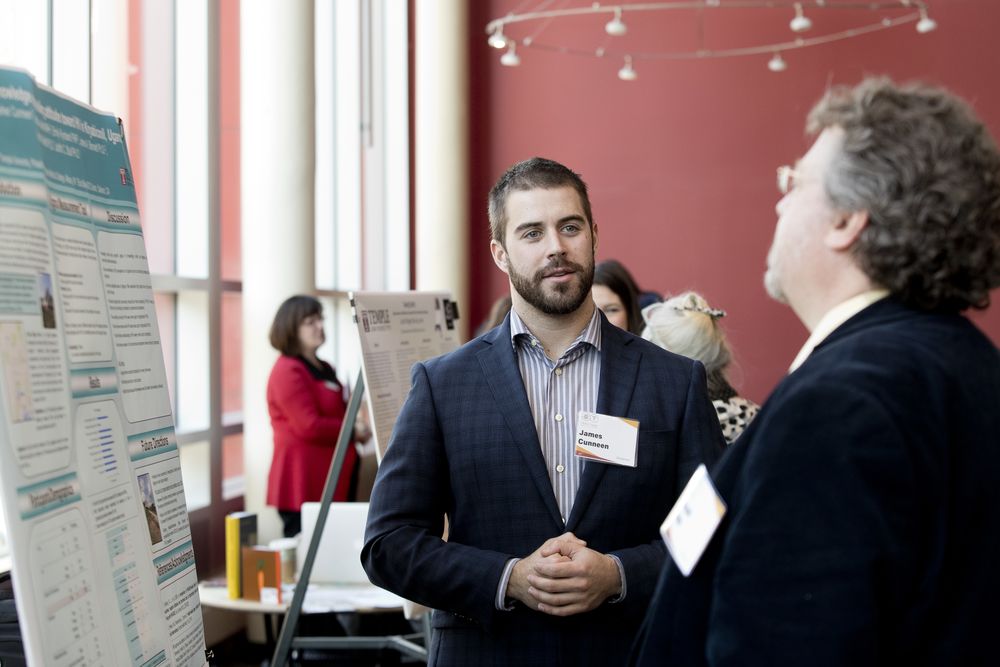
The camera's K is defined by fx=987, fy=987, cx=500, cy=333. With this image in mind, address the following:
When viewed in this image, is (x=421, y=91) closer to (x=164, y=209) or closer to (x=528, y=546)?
(x=164, y=209)

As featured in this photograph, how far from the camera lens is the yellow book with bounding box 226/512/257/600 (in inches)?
151

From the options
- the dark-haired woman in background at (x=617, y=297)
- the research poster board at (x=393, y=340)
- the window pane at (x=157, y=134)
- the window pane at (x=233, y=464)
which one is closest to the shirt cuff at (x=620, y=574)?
the research poster board at (x=393, y=340)

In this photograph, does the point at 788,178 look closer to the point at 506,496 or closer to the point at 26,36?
the point at 506,496

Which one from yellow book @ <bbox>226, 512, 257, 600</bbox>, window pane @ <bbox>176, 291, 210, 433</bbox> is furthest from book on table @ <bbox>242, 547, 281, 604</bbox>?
window pane @ <bbox>176, 291, 210, 433</bbox>

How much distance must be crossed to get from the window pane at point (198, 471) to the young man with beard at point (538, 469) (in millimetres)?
3642

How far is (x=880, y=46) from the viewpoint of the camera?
8.00 meters

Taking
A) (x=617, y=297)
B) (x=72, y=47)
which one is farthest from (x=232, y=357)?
(x=617, y=297)

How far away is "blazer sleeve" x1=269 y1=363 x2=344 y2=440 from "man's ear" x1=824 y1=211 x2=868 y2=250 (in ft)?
14.0

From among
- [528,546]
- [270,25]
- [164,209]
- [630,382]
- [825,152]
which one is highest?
[270,25]

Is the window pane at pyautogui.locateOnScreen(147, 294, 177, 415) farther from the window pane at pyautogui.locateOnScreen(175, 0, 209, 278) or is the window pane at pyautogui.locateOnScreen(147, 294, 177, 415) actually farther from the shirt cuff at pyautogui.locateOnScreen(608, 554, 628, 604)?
the shirt cuff at pyautogui.locateOnScreen(608, 554, 628, 604)

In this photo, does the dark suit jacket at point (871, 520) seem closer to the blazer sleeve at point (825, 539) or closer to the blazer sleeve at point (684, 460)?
the blazer sleeve at point (825, 539)

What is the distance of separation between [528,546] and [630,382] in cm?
41

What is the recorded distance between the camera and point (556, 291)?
2.11 m

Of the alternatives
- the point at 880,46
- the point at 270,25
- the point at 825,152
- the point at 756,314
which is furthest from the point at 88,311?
the point at 880,46
